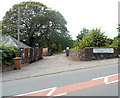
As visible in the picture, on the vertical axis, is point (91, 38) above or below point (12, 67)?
above

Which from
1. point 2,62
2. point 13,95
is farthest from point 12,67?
point 13,95

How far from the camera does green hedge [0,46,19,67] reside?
10.7 metres

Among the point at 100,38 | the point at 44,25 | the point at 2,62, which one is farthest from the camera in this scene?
the point at 44,25

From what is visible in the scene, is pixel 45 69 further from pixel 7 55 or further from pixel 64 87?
pixel 64 87

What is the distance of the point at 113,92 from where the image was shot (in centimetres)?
451

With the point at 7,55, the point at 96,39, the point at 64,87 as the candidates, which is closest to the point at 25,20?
the point at 96,39

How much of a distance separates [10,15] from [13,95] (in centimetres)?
3620

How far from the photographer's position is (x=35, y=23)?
35969mm

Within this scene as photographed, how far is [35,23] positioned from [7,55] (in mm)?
25848

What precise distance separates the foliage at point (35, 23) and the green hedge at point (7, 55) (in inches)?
944

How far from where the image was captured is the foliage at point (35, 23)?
35.6 metres

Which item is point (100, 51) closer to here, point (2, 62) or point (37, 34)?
point (2, 62)

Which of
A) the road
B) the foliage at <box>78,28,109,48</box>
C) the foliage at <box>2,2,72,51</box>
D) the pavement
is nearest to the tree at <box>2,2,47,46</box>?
the foliage at <box>2,2,72,51</box>

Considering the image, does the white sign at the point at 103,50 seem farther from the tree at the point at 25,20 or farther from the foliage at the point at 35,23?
the tree at the point at 25,20
